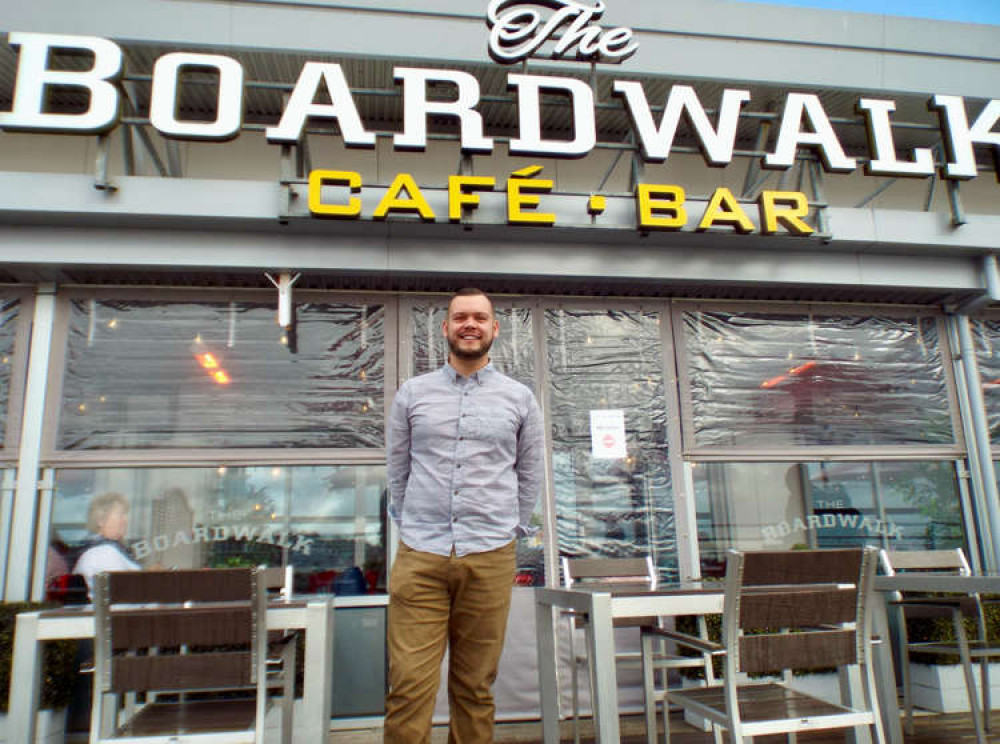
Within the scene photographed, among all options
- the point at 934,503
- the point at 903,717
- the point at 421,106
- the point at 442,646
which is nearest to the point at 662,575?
the point at 903,717

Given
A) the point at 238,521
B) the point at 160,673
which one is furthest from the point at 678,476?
the point at 160,673

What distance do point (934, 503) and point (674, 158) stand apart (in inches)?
134

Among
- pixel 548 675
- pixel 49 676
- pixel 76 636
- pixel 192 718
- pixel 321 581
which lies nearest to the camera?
pixel 192 718

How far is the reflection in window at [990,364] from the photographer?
19.2ft

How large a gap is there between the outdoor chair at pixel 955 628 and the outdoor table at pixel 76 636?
298cm

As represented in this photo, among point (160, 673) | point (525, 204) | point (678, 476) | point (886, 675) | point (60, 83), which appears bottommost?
point (886, 675)

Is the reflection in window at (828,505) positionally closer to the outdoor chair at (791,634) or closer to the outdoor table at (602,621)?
the outdoor table at (602,621)

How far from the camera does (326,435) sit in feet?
16.8

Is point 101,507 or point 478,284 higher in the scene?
point 478,284

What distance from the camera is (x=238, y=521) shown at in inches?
195

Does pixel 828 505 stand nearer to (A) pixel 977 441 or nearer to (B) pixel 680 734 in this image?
(A) pixel 977 441

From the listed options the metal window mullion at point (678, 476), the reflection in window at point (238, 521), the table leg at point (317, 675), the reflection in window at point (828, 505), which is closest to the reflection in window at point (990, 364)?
the reflection in window at point (828, 505)

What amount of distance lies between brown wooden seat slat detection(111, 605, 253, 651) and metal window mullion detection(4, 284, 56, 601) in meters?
2.76

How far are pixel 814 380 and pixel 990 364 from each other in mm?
1535
